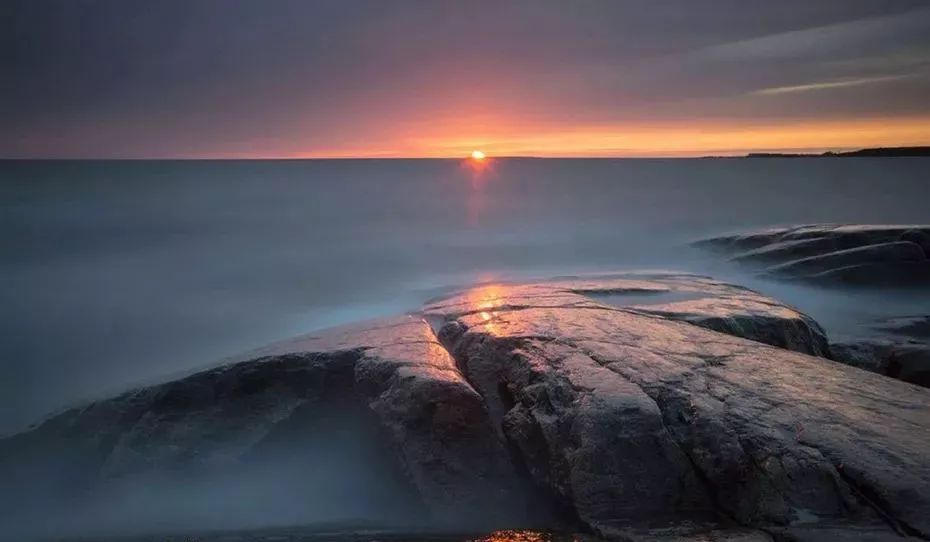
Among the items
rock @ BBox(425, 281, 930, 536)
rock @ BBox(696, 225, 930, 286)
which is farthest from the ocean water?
rock @ BBox(425, 281, 930, 536)

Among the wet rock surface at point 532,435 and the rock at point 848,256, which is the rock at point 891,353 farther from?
the rock at point 848,256

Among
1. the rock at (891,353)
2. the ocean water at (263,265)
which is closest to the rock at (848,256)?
the ocean water at (263,265)

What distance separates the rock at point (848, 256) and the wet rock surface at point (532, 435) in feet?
23.7

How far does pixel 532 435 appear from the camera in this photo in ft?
16.5

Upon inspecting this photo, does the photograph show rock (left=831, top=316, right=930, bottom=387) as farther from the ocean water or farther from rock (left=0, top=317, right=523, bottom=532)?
rock (left=0, top=317, right=523, bottom=532)

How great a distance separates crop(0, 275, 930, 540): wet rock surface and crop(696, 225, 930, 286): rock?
723cm

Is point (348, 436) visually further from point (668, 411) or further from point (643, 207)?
point (643, 207)

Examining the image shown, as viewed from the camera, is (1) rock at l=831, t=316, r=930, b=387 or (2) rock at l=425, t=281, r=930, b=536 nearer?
(2) rock at l=425, t=281, r=930, b=536

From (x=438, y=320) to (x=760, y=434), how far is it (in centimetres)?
404

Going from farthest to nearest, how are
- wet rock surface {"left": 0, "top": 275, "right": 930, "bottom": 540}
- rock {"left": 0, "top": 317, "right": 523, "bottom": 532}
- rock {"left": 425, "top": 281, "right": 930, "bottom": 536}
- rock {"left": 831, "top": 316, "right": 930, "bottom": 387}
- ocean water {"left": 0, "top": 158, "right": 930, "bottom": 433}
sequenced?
1. ocean water {"left": 0, "top": 158, "right": 930, "bottom": 433}
2. rock {"left": 831, "top": 316, "right": 930, "bottom": 387}
3. rock {"left": 0, "top": 317, "right": 523, "bottom": 532}
4. wet rock surface {"left": 0, "top": 275, "right": 930, "bottom": 540}
5. rock {"left": 425, "top": 281, "right": 930, "bottom": 536}

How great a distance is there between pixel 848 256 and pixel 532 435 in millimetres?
→ 11630

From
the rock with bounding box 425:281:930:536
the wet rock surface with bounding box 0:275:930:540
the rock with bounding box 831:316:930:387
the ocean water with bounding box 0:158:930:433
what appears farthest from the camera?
the ocean water with bounding box 0:158:930:433

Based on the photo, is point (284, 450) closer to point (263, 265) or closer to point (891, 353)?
point (891, 353)

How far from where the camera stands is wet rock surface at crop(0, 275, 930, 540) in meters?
4.18
